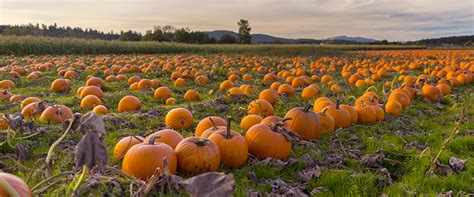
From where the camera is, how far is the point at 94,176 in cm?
269

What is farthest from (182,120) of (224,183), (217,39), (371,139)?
(217,39)

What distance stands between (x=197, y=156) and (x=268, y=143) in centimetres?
85

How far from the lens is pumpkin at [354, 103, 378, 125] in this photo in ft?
19.6

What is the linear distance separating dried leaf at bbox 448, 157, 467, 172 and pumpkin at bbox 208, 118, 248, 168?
2146 millimetres

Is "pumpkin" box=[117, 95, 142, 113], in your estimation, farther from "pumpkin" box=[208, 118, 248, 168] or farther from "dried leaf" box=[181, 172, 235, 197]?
"dried leaf" box=[181, 172, 235, 197]

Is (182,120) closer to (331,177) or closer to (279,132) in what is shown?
(279,132)

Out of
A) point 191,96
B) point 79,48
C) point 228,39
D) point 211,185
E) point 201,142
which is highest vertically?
point 228,39

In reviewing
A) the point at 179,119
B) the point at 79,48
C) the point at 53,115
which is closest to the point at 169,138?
the point at 179,119

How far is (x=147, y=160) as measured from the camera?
3191 millimetres

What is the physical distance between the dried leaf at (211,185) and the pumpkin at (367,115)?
4.61 meters

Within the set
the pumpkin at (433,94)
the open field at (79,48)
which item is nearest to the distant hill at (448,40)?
the open field at (79,48)

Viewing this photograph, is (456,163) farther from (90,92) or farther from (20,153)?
(90,92)

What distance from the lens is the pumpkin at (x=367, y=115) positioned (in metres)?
5.96

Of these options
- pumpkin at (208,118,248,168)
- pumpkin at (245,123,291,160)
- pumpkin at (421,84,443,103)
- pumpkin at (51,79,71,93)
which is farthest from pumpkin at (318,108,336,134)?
pumpkin at (51,79,71,93)
